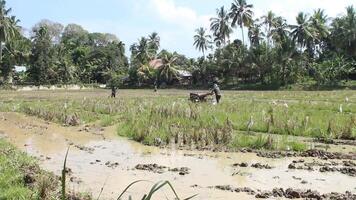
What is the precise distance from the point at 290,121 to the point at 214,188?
783cm

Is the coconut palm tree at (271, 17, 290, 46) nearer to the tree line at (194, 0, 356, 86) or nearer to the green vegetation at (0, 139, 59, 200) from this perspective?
the tree line at (194, 0, 356, 86)

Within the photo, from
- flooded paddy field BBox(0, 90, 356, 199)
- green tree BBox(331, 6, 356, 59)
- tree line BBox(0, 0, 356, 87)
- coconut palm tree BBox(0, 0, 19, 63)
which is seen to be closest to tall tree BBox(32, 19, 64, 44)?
tree line BBox(0, 0, 356, 87)

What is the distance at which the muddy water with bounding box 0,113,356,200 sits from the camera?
7.91m

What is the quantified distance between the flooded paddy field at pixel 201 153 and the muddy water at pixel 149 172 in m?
0.02

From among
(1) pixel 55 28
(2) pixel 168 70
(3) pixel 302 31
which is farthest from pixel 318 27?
(1) pixel 55 28

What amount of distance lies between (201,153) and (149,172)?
2.51 meters

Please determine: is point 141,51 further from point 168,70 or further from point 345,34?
point 345,34

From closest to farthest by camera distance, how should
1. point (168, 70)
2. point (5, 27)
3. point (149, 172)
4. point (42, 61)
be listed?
point (149, 172)
point (5, 27)
point (42, 61)
point (168, 70)

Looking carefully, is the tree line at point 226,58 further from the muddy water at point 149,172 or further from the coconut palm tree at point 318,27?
the muddy water at point 149,172

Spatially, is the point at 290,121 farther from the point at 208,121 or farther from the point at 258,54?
the point at 258,54

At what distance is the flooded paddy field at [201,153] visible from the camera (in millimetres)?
7992

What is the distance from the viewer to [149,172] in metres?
9.29

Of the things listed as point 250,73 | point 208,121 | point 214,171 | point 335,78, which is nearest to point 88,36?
point 250,73

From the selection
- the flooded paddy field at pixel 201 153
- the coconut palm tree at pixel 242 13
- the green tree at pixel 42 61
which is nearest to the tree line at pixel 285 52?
the coconut palm tree at pixel 242 13
